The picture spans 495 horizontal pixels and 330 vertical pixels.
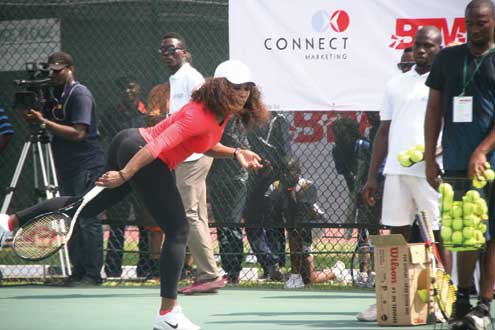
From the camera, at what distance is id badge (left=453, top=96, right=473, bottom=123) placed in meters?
6.00

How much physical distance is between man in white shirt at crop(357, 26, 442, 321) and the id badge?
1.11 metres

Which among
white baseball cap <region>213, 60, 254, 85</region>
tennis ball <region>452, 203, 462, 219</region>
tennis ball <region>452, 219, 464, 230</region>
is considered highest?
white baseball cap <region>213, 60, 254, 85</region>

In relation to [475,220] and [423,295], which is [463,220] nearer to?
[475,220]

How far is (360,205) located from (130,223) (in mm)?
2229

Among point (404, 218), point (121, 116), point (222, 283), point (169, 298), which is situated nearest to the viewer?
point (169, 298)

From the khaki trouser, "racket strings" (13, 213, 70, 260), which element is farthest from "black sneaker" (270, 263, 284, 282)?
"racket strings" (13, 213, 70, 260)

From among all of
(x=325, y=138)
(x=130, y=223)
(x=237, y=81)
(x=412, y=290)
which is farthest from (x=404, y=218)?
(x=130, y=223)

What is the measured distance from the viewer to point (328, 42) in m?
9.20

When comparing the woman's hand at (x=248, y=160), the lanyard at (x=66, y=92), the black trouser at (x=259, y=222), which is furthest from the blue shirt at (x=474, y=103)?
the lanyard at (x=66, y=92)

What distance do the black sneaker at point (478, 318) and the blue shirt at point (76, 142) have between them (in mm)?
4497

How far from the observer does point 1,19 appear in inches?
414

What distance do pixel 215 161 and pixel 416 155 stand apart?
146 inches

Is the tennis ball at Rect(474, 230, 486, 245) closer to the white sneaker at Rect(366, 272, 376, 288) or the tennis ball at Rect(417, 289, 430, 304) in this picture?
the tennis ball at Rect(417, 289, 430, 304)

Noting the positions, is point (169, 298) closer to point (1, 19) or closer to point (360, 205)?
point (360, 205)
